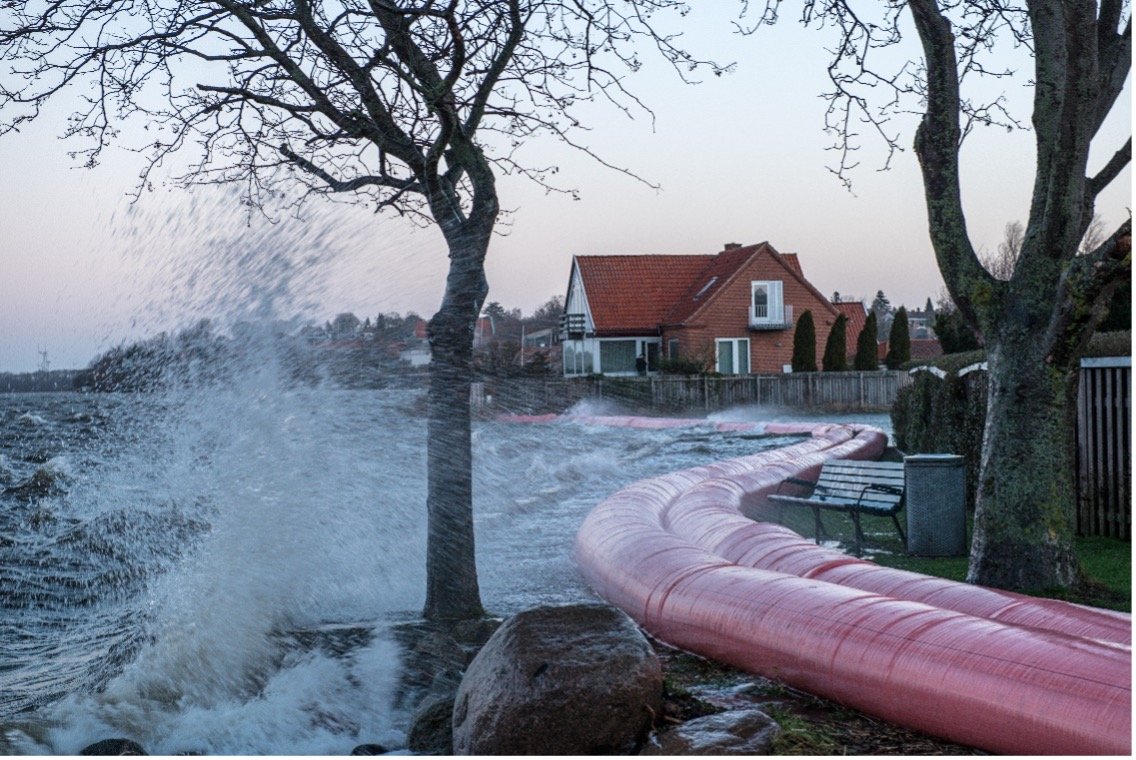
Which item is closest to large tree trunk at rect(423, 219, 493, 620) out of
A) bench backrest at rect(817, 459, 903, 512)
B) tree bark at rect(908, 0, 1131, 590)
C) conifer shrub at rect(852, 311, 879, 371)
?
tree bark at rect(908, 0, 1131, 590)

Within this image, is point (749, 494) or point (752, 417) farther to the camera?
point (752, 417)

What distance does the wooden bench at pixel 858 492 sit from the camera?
30.1 ft

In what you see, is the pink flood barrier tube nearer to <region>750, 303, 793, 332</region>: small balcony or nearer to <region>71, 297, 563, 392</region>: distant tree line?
<region>71, 297, 563, 392</region>: distant tree line

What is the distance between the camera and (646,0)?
6.83 meters

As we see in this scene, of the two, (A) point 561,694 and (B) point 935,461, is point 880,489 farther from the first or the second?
(A) point 561,694

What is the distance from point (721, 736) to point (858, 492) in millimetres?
6429

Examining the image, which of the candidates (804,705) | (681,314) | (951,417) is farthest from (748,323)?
(804,705)

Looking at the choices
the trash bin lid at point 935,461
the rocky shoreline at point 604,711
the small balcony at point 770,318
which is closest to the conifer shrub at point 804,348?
the small balcony at point 770,318

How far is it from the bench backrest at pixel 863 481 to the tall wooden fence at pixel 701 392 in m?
18.1

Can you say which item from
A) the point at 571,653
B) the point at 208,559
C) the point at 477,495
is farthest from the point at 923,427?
the point at 571,653

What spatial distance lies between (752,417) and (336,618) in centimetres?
2287

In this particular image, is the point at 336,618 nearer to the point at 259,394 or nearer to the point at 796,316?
the point at 259,394

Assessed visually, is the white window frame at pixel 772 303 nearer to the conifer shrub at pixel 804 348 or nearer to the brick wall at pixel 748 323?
the brick wall at pixel 748 323

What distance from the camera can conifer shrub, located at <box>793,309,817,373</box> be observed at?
1154 inches
